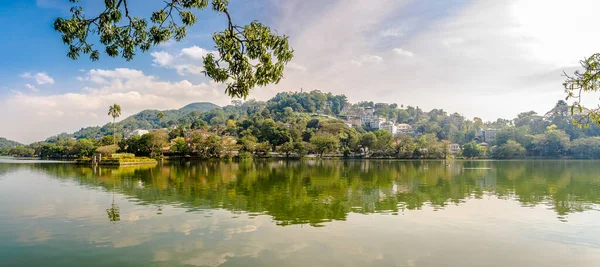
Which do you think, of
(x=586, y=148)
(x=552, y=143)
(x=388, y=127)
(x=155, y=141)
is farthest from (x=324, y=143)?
(x=388, y=127)

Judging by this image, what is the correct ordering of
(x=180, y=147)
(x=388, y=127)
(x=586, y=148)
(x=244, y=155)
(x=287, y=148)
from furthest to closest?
(x=388, y=127) → (x=586, y=148) → (x=287, y=148) → (x=244, y=155) → (x=180, y=147)

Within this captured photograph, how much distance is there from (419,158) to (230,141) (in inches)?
1762

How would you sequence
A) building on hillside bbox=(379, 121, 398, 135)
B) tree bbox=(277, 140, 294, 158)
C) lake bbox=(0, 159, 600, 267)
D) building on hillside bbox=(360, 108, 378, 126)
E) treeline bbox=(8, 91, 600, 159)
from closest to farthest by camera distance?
lake bbox=(0, 159, 600, 267)
treeline bbox=(8, 91, 600, 159)
tree bbox=(277, 140, 294, 158)
building on hillside bbox=(379, 121, 398, 135)
building on hillside bbox=(360, 108, 378, 126)

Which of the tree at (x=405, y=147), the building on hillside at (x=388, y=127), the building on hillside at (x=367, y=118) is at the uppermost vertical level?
the building on hillside at (x=367, y=118)

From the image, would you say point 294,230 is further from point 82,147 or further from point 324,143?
point 82,147

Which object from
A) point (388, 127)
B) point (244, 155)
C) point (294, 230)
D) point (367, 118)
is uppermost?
point (367, 118)

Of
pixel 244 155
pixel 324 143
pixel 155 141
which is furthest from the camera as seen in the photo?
pixel 324 143

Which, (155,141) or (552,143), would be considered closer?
(155,141)

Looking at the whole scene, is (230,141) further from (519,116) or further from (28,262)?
(519,116)

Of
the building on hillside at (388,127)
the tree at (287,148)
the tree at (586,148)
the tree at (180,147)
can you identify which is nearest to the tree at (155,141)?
the tree at (180,147)

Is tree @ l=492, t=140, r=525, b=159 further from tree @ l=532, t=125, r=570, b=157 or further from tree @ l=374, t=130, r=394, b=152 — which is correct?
tree @ l=374, t=130, r=394, b=152

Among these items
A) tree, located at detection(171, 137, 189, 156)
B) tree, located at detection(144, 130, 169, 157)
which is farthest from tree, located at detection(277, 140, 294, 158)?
tree, located at detection(144, 130, 169, 157)

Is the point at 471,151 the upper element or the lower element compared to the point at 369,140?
lower

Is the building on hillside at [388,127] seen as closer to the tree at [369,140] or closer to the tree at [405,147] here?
the tree at [405,147]
